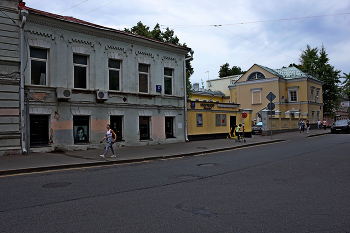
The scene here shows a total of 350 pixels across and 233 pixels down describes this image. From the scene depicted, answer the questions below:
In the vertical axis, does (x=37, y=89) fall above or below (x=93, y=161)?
above

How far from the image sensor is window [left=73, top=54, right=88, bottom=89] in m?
16.8

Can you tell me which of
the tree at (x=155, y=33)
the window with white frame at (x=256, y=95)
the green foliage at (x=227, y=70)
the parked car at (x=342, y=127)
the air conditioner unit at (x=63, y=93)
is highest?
the green foliage at (x=227, y=70)

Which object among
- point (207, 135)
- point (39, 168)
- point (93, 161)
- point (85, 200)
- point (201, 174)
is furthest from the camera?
point (207, 135)

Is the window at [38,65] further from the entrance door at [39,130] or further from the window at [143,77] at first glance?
the window at [143,77]

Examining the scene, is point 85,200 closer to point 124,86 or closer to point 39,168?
point 39,168

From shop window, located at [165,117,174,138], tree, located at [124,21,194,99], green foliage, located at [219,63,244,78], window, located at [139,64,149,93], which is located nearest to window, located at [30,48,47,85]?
window, located at [139,64,149,93]

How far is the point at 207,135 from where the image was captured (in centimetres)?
2425

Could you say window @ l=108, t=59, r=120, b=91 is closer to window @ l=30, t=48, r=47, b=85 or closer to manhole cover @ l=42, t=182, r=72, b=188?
window @ l=30, t=48, r=47, b=85

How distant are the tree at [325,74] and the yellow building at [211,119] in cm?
3239

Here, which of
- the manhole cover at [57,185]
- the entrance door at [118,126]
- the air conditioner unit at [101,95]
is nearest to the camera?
the manhole cover at [57,185]

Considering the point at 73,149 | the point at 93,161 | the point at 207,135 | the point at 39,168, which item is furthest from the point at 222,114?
the point at 39,168

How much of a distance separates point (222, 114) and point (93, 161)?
1586 cm

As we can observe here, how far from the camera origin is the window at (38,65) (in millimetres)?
15164

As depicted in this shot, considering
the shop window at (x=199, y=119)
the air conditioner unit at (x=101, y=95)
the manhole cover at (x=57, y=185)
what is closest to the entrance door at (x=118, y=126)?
the air conditioner unit at (x=101, y=95)
